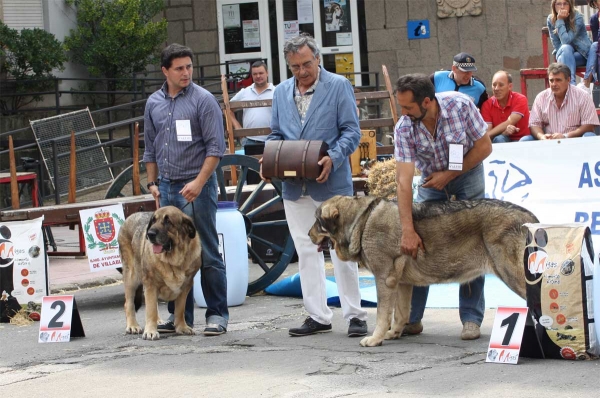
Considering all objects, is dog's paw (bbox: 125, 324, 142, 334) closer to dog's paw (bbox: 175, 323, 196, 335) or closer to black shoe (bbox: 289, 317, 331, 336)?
dog's paw (bbox: 175, 323, 196, 335)

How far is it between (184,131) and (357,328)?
1.92m

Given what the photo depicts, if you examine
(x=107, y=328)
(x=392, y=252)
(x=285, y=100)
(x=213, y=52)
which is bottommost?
(x=107, y=328)

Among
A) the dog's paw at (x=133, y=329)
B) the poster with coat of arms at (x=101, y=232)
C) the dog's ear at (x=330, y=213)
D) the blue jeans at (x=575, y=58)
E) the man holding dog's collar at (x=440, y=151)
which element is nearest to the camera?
the man holding dog's collar at (x=440, y=151)

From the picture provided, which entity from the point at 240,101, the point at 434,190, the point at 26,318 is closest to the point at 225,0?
the point at 240,101

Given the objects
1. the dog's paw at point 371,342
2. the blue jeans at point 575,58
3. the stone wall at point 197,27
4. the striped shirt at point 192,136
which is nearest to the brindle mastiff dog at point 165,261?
the striped shirt at point 192,136

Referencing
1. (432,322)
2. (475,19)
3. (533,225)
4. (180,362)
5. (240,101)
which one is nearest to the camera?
(533,225)

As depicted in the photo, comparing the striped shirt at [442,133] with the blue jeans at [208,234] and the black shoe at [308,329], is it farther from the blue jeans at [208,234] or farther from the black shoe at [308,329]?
the blue jeans at [208,234]

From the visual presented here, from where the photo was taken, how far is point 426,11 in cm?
2075

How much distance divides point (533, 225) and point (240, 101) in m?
7.10

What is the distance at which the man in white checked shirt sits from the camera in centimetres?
1089

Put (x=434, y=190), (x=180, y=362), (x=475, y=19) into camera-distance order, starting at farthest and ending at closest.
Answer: (x=475, y=19), (x=434, y=190), (x=180, y=362)


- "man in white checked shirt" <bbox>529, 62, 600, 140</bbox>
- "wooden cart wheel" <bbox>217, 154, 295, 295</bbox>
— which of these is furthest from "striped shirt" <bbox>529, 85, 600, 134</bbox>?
"wooden cart wheel" <bbox>217, 154, 295, 295</bbox>

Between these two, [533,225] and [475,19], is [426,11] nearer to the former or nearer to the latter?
[475,19]

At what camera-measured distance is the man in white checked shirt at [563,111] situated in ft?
35.7
